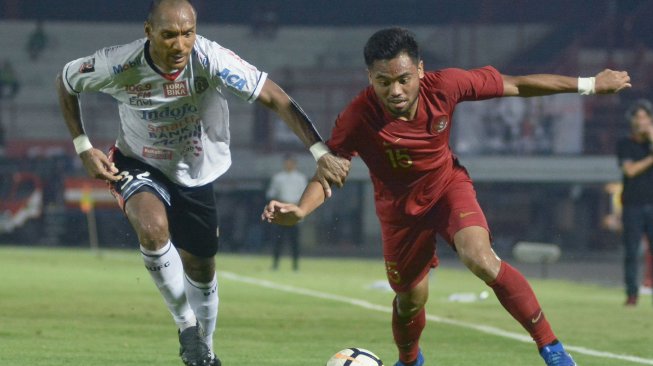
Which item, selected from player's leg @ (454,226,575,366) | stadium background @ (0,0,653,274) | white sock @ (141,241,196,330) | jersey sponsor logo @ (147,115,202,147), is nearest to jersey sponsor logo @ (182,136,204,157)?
jersey sponsor logo @ (147,115,202,147)

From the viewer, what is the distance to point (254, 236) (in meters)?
34.8

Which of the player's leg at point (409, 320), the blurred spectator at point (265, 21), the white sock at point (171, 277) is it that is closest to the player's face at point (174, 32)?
the white sock at point (171, 277)

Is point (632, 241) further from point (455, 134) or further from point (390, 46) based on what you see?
point (455, 134)

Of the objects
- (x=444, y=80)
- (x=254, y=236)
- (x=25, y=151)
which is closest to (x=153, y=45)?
(x=444, y=80)

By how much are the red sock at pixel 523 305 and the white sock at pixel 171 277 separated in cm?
182

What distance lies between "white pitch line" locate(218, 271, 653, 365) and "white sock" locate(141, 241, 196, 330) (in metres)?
3.34

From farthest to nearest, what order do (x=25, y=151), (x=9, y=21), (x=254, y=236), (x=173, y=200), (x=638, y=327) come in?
(x=9, y=21)
(x=25, y=151)
(x=254, y=236)
(x=638, y=327)
(x=173, y=200)

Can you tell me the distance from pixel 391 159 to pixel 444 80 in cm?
54

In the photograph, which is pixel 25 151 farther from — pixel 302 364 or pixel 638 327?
pixel 302 364

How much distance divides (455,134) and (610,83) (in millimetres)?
28121

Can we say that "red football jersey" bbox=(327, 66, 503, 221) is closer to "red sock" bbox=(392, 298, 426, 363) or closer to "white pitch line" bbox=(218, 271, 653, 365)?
"red sock" bbox=(392, 298, 426, 363)

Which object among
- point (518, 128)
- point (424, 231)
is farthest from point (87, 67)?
point (518, 128)

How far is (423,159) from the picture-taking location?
748 centimetres

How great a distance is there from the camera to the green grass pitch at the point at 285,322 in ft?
30.3
